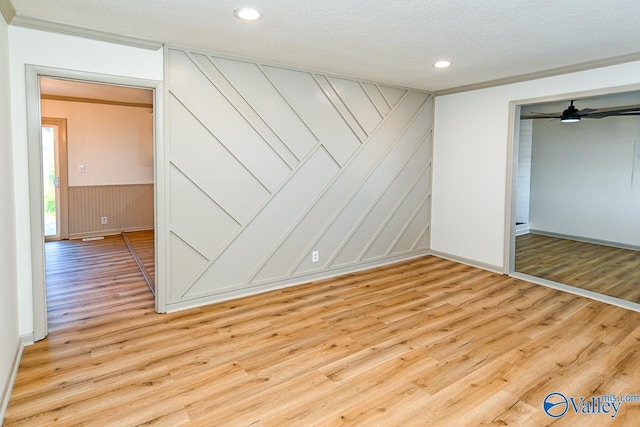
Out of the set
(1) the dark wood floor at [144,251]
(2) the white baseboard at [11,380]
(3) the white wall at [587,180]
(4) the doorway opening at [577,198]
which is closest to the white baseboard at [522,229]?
(4) the doorway opening at [577,198]

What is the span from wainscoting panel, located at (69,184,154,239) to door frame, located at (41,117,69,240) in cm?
8

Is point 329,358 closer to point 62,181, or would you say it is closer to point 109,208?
point 109,208

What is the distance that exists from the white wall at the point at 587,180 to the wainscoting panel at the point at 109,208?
7.52 meters

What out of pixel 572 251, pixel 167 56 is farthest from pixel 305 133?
pixel 572 251

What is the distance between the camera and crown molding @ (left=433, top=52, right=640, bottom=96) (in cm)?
363

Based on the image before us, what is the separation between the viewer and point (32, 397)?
226cm

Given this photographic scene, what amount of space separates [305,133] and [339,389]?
2708 mm

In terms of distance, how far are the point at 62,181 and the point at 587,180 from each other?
8.96 m

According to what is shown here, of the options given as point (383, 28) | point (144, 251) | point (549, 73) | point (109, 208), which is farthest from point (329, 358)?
point (109, 208)

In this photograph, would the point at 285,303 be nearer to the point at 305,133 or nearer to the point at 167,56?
the point at 305,133

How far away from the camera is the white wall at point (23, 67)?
278cm

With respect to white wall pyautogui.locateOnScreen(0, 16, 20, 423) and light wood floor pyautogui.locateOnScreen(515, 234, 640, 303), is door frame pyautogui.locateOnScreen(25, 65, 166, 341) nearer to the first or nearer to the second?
white wall pyautogui.locateOnScreen(0, 16, 20, 423)

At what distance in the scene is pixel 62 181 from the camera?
21.6 ft

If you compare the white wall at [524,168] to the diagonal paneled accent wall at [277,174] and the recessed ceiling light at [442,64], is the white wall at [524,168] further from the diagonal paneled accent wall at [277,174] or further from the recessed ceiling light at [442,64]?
the recessed ceiling light at [442,64]
